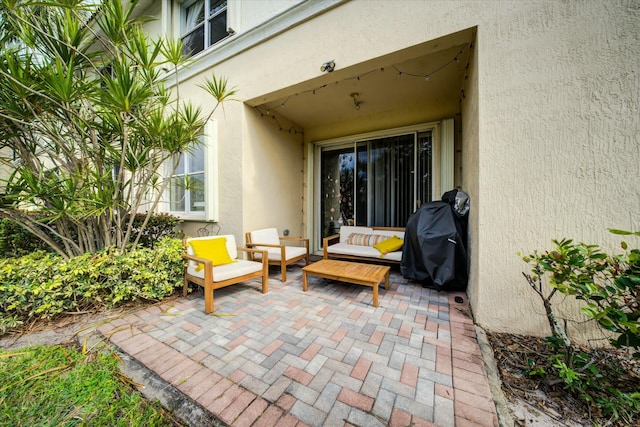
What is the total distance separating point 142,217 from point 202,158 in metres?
1.56

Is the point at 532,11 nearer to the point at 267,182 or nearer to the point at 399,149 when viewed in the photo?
the point at 399,149

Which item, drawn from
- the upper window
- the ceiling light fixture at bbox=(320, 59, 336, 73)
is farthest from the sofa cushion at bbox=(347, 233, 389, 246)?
the upper window

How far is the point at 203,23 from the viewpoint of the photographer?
4680 millimetres

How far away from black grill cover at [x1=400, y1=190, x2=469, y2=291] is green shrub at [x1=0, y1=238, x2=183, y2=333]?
3.33 m

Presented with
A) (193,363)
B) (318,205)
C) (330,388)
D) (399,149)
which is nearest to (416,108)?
(399,149)

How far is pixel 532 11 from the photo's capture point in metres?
1.98

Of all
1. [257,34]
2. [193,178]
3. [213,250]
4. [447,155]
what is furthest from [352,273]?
[257,34]

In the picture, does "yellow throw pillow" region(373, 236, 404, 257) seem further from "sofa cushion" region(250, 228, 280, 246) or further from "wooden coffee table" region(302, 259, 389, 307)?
"sofa cushion" region(250, 228, 280, 246)

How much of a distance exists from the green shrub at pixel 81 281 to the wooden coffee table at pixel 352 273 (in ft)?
6.06

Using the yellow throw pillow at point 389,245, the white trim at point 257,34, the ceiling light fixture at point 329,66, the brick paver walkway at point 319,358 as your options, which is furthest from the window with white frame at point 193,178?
the yellow throw pillow at point 389,245

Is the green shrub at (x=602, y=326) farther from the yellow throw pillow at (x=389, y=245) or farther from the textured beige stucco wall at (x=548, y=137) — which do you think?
the yellow throw pillow at (x=389, y=245)

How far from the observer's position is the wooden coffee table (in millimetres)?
2646

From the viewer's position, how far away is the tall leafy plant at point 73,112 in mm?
2154

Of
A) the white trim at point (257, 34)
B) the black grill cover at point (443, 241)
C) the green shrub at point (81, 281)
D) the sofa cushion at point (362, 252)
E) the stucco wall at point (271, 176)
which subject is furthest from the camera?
the stucco wall at point (271, 176)
